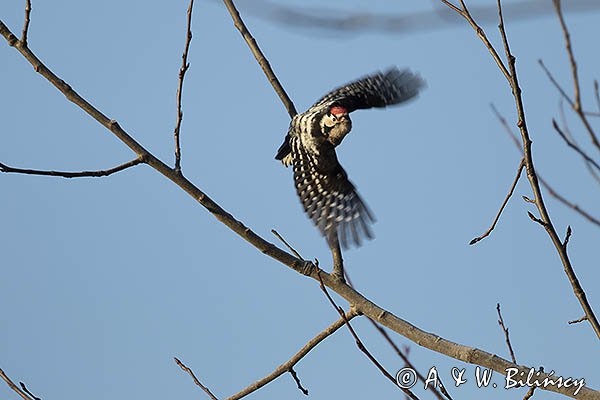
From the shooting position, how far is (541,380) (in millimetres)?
2311

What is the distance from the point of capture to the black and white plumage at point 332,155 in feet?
12.6

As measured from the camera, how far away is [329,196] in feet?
13.3

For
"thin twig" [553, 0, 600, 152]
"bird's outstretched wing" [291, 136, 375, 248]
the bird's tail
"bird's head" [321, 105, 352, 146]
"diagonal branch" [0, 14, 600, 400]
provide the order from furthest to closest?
the bird's tail → "bird's head" [321, 105, 352, 146] → "bird's outstretched wing" [291, 136, 375, 248] → "diagonal branch" [0, 14, 600, 400] → "thin twig" [553, 0, 600, 152]

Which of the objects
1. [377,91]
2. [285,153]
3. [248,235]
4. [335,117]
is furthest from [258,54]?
[248,235]

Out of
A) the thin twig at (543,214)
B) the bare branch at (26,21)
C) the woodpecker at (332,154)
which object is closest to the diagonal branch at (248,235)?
the bare branch at (26,21)

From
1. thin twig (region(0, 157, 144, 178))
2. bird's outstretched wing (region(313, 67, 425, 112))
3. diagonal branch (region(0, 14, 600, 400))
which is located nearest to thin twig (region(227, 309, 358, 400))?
diagonal branch (region(0, 14, 600, 400))

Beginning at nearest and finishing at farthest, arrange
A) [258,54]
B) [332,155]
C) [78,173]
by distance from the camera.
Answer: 1. [78,173]
2. [258,54]
3. [332,155]

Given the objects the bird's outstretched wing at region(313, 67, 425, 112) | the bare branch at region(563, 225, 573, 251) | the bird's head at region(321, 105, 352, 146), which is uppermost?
the bird's outstretched wing at region(313, 67, 425, 112)

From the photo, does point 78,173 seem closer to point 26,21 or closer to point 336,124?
point 26,21

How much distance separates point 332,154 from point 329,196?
33 cm

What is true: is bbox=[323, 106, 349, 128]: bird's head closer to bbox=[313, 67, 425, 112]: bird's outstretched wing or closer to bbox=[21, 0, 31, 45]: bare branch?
bbox=[313, 67, 425, 112]: bird's outstretched wing

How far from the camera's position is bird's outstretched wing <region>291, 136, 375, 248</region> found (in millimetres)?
3773

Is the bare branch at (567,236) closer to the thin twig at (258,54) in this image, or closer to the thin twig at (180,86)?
the thin twig at (180,86)

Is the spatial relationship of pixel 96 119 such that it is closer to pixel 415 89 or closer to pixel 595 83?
pixel 595 83
